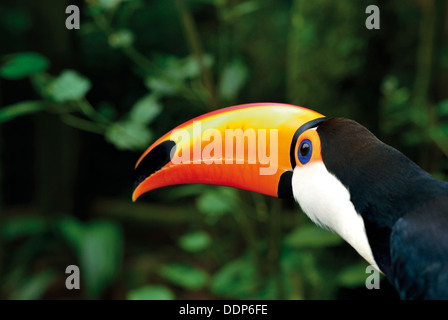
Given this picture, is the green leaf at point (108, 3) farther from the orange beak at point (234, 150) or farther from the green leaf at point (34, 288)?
the green leaf at point (34, 288)

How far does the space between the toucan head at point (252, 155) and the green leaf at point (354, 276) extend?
52 centimetres

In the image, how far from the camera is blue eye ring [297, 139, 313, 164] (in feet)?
2.99

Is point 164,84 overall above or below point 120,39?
below

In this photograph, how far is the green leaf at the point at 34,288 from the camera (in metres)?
2.18

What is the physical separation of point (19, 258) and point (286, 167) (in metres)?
2.19

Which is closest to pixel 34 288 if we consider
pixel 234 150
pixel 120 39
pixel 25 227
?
pixel 25 227

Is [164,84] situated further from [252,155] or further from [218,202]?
[252,155]

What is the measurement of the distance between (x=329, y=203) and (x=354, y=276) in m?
0.59

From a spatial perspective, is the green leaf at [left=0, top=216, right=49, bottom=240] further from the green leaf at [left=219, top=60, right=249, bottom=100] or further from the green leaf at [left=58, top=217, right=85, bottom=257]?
the green leaf at [left=219, top=60, right=249, bottom=100]

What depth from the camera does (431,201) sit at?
0.80 meters

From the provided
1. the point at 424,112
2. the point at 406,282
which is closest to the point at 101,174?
the point at 424,112

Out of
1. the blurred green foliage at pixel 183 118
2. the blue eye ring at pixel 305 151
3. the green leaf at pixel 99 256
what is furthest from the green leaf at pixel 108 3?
the green leaf at pixel 99 256

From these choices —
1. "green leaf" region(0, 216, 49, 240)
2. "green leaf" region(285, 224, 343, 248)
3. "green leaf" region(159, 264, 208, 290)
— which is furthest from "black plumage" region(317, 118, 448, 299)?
"green leaf" region(0, 216, 49, 240)

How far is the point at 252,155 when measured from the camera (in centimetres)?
99
